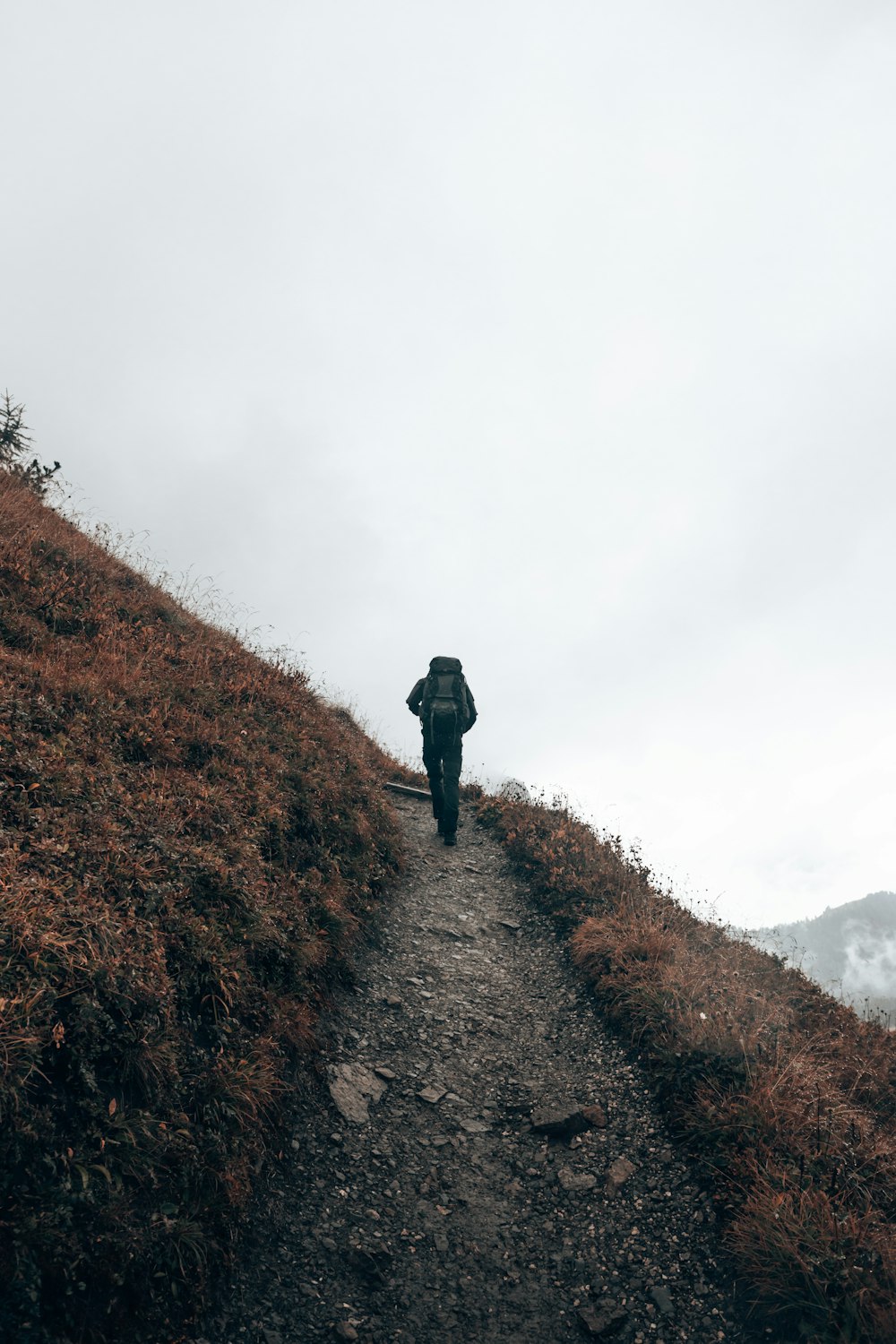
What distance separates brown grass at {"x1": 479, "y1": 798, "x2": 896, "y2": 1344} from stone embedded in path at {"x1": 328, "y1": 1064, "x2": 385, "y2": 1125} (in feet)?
8.16

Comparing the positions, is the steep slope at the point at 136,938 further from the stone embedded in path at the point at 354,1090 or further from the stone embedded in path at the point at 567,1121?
the stone embedded in path at the point at 567,1121

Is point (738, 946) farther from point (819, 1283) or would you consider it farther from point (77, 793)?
point (77, 793)

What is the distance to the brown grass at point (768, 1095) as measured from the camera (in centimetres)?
385

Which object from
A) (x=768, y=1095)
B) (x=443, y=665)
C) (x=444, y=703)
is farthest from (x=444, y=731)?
(x=768, y=1095)

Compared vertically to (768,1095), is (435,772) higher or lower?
higher

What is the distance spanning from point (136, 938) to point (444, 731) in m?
8.25

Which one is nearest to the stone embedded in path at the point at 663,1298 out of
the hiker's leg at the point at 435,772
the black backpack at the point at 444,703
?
the hiker's leg at the point at 435,772

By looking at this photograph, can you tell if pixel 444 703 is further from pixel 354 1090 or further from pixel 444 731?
pixel 354 1090

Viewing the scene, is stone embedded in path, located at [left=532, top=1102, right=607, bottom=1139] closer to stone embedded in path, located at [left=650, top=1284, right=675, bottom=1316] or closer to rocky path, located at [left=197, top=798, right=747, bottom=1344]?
rocky path, located at [left=197, top=798, right=747, bottom=1344]

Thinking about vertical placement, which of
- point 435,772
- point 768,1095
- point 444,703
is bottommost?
point 768,1095

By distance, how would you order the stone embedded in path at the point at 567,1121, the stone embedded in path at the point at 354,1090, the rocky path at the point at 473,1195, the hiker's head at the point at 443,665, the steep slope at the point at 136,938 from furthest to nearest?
the hiker's head at the point at 443,665 → the stone embedded in path at the point at 567,1121 → the stone embedded in path at the point at 354,1090 → the rocky path at the point at 473,1195 → the steep slope at the point at 136,938

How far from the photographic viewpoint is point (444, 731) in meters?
12.4

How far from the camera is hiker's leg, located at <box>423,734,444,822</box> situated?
494 inches

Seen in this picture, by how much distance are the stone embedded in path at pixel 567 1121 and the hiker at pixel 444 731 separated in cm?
679
